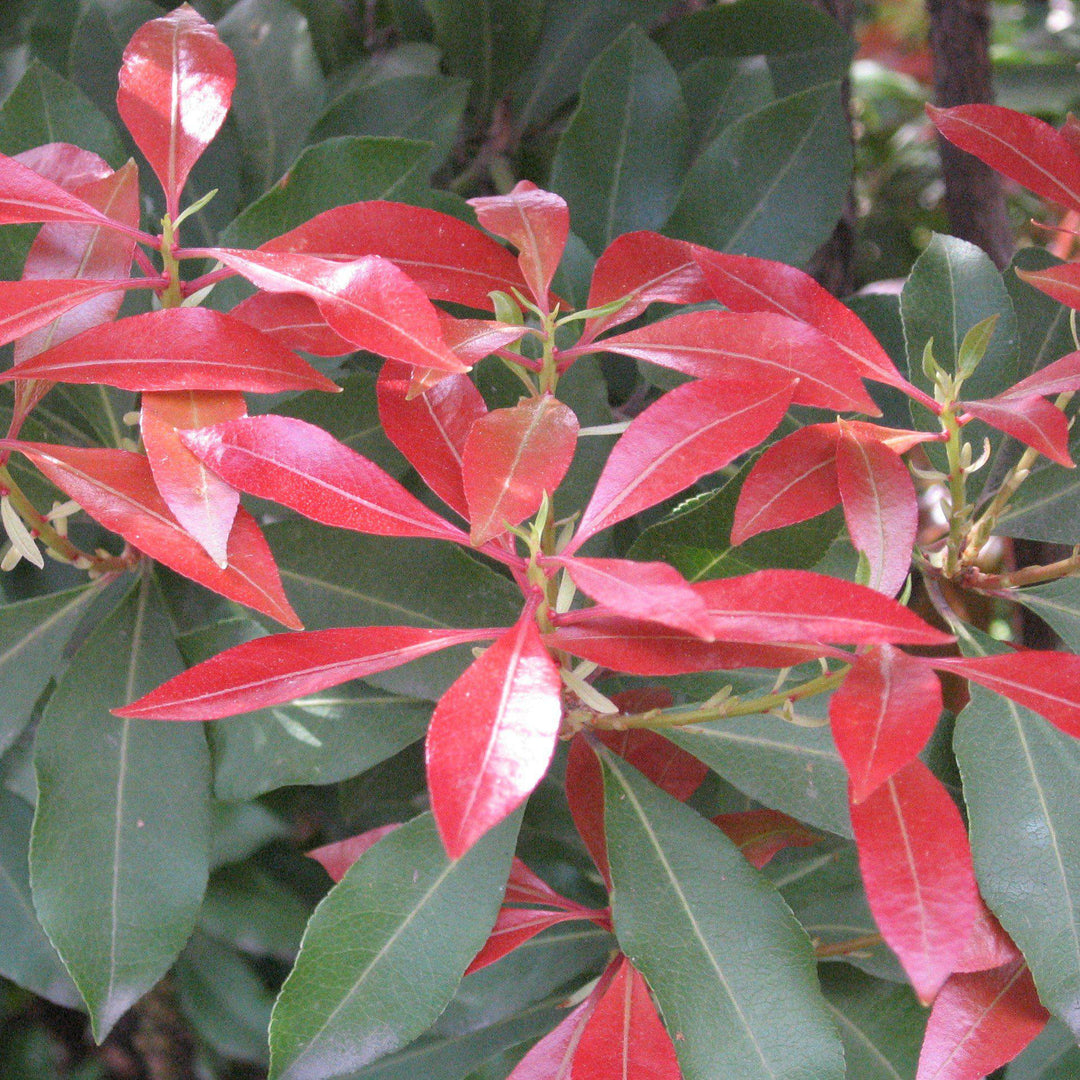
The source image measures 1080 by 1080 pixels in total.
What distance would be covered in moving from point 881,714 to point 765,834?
30 centimetres

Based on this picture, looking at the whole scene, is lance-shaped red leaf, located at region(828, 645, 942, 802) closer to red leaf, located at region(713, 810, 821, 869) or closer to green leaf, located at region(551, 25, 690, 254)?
red leaf, located at region(713, 810, 821, 869)

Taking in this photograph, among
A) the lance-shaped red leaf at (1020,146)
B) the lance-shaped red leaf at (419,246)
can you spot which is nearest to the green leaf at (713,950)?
the lance-shaped red leaf at (419,246)

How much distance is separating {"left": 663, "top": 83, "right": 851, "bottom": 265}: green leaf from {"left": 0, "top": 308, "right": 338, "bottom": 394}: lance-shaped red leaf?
439 mm

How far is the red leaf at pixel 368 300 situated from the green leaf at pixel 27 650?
0.34 m

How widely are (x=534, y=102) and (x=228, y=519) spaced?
29.9 inches

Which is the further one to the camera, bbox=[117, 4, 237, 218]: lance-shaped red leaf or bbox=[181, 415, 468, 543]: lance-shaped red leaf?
bbox=[117, 4, 237, 218]: lance-shaped red leaf

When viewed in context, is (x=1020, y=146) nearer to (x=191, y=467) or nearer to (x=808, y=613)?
(x=808, y=613)

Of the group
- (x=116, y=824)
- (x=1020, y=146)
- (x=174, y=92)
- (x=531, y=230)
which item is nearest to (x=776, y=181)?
(x=1020, y=146)

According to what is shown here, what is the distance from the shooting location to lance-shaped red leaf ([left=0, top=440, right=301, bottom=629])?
501 mm

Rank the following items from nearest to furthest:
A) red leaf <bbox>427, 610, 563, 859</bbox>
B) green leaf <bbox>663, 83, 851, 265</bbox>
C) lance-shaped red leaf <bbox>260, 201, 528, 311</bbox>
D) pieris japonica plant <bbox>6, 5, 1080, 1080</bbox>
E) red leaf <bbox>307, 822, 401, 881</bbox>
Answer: red leaf <bbox>427, 610, 563, 859</bbox> → pieris japonica plant <bbox>6, 5, 1080, 1080</bbox> → lance-shaped red leaf <bbox>260, 201, 528, 311</bbox> → red leaf <bbox>307, 822, 401, 881</bbox> → green leaf <bbox>663, 83, 851, 265</bbox>

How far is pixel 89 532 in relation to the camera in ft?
3.05

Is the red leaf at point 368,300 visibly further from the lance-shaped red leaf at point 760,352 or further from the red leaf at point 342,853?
the red leaf at point 342,853

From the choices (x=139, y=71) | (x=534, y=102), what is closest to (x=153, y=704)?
(x=139, y=71)

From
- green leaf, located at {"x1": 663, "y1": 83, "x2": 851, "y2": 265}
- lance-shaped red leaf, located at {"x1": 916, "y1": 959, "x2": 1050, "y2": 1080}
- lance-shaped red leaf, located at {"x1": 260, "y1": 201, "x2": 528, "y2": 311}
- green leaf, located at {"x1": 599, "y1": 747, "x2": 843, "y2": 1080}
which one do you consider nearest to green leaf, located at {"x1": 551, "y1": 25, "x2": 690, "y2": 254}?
green leaf, located at {"x1": 663, "y1": 83, "x2": 851, "y2": 265}
